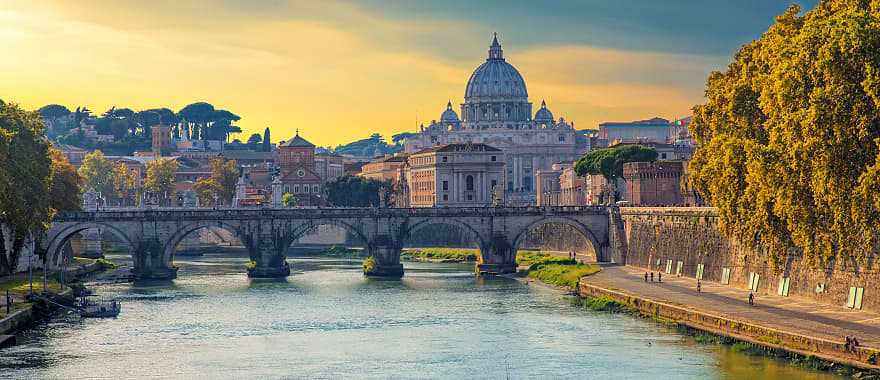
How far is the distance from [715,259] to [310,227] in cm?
3423

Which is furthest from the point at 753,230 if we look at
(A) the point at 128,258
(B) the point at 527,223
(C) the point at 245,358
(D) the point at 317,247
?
(D) the point at 317,247

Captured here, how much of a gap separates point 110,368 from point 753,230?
26338mm

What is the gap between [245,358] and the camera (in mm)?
59188

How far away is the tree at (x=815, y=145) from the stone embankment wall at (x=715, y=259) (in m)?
0.92

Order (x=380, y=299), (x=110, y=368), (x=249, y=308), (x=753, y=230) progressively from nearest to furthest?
(x=110, y=368)
(x=753, y=230)
(x=249, y=308)
(x=380, y=299)

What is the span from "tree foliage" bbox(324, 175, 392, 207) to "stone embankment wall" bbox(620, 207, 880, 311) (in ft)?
243

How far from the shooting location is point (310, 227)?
351 feet

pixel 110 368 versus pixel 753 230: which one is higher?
pixel 753 230

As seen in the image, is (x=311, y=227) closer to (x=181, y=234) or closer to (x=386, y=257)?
(x=386, y=257)

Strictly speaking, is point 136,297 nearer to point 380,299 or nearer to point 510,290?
point 380,299

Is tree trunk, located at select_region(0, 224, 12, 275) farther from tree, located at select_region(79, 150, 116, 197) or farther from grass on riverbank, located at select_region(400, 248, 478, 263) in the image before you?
tree, located at select_region(79, 150, 116, 197)

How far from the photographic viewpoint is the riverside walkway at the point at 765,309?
180 ft

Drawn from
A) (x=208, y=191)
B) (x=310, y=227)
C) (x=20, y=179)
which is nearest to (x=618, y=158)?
(x=310, y=227)

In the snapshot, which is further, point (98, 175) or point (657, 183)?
point (98, 175)
